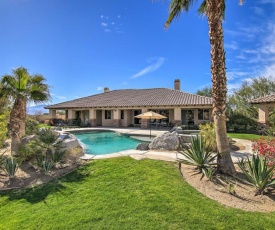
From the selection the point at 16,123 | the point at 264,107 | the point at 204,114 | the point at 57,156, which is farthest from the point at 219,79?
the point at 204,114

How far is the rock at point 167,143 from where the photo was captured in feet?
41.2

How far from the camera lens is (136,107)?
2894 cm

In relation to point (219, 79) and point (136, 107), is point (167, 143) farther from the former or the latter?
point (136, 107)

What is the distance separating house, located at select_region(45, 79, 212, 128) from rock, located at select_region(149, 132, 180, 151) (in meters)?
13.4

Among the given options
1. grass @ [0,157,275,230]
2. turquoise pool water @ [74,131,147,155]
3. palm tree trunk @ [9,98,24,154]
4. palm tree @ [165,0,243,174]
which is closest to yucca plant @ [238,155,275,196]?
palm tree @ [165,0,243,174]

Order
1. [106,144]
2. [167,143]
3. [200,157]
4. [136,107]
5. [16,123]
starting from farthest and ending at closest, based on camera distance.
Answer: [136,107]
[106,144]
[167,143]
[16,123]
[200,157]

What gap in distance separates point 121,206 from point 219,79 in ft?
18.8

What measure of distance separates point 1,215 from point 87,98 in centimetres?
3386

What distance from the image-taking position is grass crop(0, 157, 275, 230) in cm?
458

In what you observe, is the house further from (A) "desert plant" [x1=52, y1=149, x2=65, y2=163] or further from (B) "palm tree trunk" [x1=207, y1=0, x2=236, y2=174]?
(A) "desert plant" [x1=52, y1=149, x2=65, y2=163]

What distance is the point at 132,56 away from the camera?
85.0 feet

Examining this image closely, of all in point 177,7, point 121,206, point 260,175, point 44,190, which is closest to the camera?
point 121,206

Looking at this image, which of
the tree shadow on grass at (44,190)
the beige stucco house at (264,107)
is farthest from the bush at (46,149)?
the beige stucco house at (264,107)

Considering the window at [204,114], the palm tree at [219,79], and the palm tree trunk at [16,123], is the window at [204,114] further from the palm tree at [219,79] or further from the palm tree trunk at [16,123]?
the palm tree trunk at [16,123]
